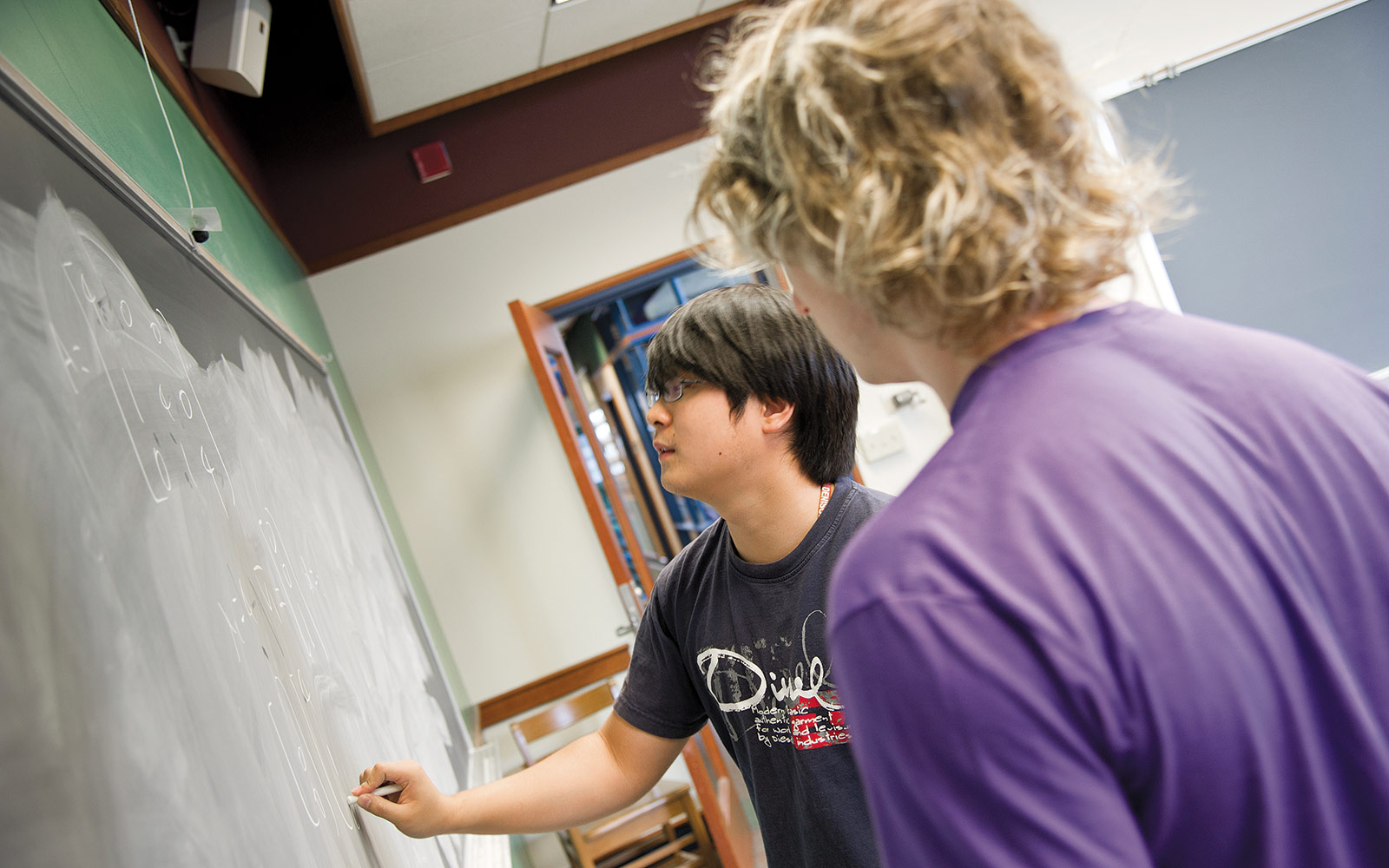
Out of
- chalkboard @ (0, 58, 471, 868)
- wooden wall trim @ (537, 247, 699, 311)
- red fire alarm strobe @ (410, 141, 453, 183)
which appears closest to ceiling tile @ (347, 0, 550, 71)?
red fire alarm strobe @ (410, 141, 453, 183)

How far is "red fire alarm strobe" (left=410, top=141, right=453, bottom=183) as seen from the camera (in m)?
3.52

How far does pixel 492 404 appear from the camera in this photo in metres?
3.57

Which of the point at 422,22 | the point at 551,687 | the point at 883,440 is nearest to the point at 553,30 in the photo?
the point at 422,22

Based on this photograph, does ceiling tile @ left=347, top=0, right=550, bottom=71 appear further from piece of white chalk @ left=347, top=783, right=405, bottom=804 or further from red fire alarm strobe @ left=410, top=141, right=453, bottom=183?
piece of white chalk @ left=347, top=783, right=405, bottom=804

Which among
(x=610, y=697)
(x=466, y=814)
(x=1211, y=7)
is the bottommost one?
(x=610, y=697)

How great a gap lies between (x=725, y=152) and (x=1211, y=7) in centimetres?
407

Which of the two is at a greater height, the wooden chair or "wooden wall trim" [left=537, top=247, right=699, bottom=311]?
"wooden wall trim" [left=537, top=247, right=699, bottom=311]

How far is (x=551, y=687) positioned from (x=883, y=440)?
1.68 meters

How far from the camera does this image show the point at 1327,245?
3.69m

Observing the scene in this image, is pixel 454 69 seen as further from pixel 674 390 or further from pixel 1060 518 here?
pixel 1060 518

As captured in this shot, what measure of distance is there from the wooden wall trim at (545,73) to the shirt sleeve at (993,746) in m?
3.33

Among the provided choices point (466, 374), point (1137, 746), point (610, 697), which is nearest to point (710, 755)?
point (610, 697)

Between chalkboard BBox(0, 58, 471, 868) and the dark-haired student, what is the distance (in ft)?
1.00

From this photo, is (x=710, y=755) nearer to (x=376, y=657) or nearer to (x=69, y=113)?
(x=376, y=657)
